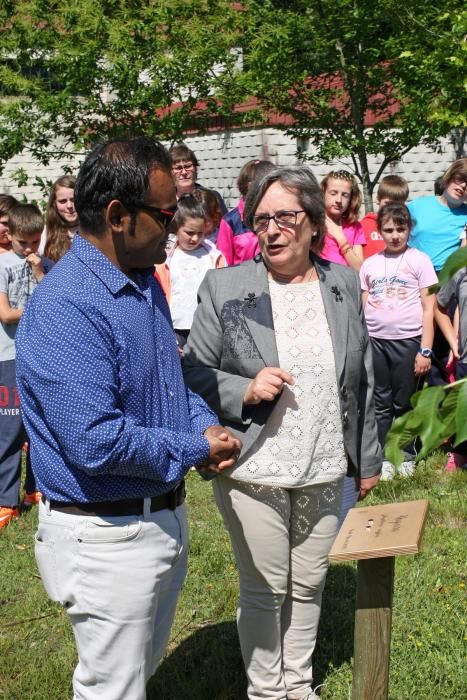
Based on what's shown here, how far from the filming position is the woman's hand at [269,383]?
354 cm

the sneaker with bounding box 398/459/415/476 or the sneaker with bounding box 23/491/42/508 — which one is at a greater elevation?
the sneaker with bounding box 23/491/42/508

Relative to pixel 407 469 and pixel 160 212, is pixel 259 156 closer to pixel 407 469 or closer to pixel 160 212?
pixel 407 469

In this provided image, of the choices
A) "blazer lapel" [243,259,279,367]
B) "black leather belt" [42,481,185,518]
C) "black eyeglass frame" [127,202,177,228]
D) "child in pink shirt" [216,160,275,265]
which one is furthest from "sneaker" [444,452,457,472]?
"black eyeglass frame" [127,202,177,228]

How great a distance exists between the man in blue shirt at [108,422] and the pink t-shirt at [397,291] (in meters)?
4.46

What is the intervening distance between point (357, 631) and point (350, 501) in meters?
1.07

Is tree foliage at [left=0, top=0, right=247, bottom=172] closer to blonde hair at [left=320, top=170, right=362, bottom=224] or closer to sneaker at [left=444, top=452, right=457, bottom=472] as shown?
blonde hair at [left=320, top=170, right=362, bottom=224]

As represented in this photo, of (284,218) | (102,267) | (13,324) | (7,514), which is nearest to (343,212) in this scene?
(13,324)

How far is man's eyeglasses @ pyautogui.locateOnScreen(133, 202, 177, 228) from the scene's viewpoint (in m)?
2.88

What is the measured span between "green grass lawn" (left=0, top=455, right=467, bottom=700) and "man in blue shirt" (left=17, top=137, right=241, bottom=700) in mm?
1422

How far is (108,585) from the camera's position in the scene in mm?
2916

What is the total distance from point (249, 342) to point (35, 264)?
313 centimetres

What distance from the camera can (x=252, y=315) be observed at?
3834 millimetres

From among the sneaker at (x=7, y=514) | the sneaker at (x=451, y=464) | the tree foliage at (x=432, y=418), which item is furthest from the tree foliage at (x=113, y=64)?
the tree foliage at (x=432, y=418)

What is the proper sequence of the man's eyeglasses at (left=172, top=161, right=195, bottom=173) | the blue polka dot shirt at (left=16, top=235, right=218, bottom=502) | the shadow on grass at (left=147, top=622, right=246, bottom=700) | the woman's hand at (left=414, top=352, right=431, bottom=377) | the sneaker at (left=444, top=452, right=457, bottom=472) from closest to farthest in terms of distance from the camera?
the blue polka dot shirt at (left=16, top=235, right=218, bottom=502) → the shadow on grass at (left=147, top=622, right=246, bottom=700) → the sneaker at (left=444, top=452, right=457, bottom=472) → the woman's hand at (left=414, top=352, right=431, bottom=377) → the man's eyeglasses at (left=172, top=161, right=195, bottom=173)
